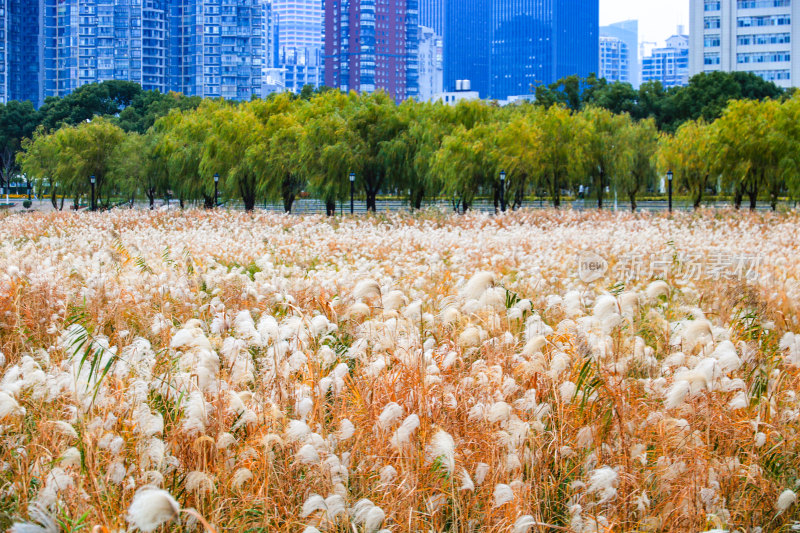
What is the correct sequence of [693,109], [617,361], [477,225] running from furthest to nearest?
1. [693,109]
2. [477,225]
3. [617,361]

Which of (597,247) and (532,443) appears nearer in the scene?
(532,443)

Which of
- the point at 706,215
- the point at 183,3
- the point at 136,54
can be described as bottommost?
the point at 706,215

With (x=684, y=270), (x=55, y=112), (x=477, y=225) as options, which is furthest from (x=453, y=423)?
(x=55, y=112)

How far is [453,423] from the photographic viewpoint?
4602 mm

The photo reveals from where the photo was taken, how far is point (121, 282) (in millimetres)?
9016

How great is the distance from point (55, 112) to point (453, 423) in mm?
79212

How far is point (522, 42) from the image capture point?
18838cm

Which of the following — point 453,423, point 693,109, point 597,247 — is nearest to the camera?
point 453,423

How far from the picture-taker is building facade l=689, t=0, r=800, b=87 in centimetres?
10056

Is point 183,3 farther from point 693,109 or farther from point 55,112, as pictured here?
point 693,109

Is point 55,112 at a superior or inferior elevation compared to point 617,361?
superior

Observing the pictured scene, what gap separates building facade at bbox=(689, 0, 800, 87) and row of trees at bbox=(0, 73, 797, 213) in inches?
2709

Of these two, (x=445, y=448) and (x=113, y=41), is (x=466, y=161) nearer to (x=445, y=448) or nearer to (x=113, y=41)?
(x=445, y=448)

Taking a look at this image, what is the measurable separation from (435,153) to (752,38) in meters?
86.1
